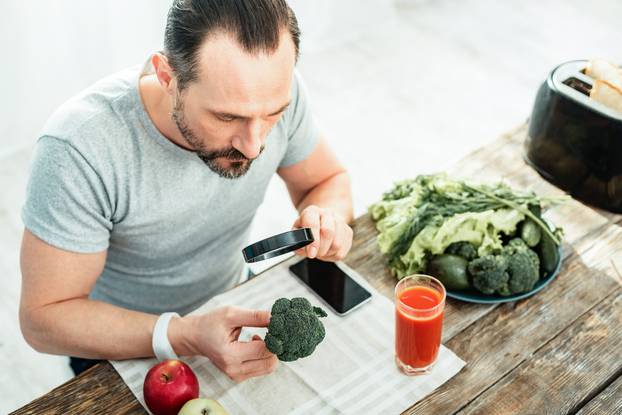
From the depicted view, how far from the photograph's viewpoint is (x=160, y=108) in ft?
5.02

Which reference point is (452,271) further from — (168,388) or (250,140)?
(168,388)

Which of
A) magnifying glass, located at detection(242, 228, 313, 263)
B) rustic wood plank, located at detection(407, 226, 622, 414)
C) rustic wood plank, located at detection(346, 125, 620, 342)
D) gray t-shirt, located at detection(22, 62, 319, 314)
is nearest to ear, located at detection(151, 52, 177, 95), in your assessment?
gray t-shirt, located at detection(22, 62, 319, 314)

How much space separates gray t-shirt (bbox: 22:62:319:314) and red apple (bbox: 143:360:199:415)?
1.08ft

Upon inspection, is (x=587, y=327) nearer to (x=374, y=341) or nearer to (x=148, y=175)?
(x=374, y=341)

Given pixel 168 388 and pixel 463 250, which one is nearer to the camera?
pixel 168 388

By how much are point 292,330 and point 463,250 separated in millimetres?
486

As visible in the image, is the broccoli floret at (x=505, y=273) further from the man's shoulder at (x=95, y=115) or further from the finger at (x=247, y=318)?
the man's shoulder at (x=95, y=115)

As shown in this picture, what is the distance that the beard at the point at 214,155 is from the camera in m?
1.47

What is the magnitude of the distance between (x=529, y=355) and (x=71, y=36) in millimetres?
2650

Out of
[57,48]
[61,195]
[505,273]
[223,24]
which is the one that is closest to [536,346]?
[505,273]

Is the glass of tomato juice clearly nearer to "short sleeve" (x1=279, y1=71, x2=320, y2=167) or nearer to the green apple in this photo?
the green apple

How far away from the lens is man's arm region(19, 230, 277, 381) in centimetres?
139

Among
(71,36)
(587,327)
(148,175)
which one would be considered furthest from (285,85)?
(71,36)

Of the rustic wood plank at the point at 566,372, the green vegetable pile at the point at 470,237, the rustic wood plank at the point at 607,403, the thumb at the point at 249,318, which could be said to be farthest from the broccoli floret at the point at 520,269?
the thumb at the point at 249,318
